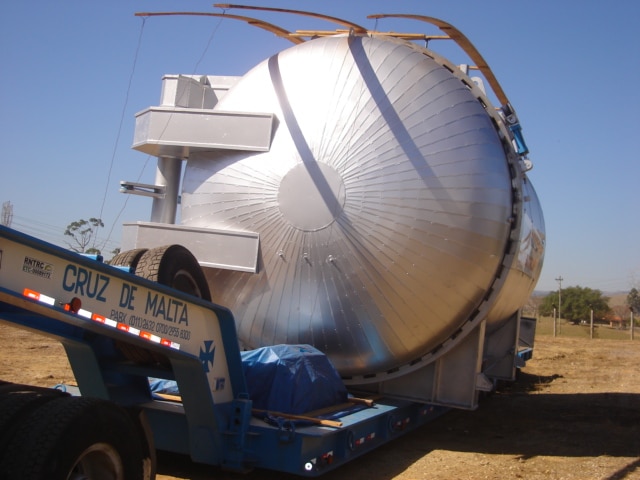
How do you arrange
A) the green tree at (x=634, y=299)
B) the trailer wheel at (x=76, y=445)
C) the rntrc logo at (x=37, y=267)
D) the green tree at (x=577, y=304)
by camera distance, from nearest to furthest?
the trailer wheel at (x=76, y=445), the rntrc logo at (x=37, y=267), the green tree at (x=577, y=304), the green tree at (x=634, y=299)

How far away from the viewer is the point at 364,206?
7.47m

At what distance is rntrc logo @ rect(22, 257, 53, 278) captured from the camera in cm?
410

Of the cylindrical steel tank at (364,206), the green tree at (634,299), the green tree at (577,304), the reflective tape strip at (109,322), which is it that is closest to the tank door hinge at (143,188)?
the cylindrical steel tank at (364,206)

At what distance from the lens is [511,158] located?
841 cm

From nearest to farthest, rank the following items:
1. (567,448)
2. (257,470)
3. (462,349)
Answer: (257,470) → (462,349) → (567,448)

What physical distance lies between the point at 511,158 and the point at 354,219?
88.9 inches

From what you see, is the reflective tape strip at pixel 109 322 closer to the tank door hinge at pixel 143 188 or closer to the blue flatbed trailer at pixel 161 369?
the blue flatbed trailer at pixel 161 369

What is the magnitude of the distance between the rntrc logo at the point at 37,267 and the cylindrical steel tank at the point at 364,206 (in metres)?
3.58

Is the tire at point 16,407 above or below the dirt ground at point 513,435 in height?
above

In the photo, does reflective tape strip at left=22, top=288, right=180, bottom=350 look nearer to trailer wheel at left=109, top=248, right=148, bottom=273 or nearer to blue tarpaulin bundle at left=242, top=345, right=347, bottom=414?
trailer wheel at left=109, top=248, right=148, bottom=273

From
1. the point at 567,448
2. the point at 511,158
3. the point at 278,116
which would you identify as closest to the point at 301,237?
the point at 278,116

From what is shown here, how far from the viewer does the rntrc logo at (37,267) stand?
410 cm

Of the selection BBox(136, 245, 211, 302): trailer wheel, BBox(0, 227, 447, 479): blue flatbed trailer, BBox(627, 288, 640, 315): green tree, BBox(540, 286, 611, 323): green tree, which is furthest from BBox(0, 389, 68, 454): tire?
BBox(627, 288, 640, 315): green tree

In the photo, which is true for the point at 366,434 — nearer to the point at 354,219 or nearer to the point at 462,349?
the point at 462,349
